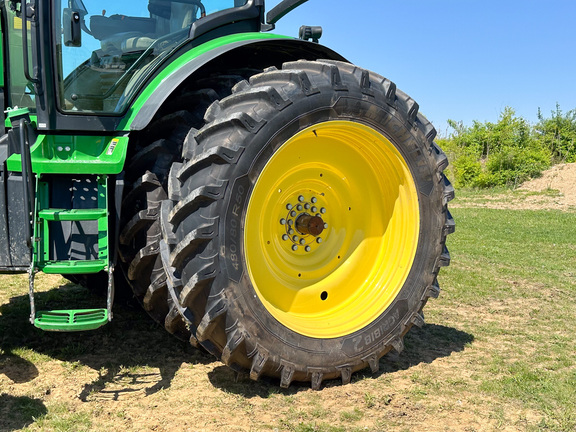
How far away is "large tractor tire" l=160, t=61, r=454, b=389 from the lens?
9.39ft

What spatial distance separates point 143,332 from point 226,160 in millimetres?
1888

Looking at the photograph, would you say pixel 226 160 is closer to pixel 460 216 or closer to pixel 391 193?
pixel 391 193

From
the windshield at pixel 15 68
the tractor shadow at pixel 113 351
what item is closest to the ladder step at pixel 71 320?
the tractor shadow at pixel 113 351

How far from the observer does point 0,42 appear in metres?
3.47

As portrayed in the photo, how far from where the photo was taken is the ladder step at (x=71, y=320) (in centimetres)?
285

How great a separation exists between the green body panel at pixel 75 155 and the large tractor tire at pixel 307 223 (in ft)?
1.18

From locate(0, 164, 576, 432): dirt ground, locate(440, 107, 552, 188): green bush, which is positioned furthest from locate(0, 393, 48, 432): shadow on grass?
locate(440, 107, 552, 188): green bush

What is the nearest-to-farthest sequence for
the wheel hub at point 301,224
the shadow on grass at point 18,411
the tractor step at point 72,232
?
1. the shadow on grass at point 18,411
2. the tractor step at point 72,232
3. the wheel hub at point 301,224

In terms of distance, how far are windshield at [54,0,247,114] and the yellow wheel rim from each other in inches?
38.6

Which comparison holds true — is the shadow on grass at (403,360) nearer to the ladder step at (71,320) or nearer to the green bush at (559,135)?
the ladder step at (71,320)

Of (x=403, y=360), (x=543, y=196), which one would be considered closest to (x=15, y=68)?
(x=403, y=360)

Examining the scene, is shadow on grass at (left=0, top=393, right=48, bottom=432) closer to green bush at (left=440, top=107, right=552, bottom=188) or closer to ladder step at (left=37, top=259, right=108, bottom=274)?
ladder step at (left=37, top=259, right=108, bottom=274)

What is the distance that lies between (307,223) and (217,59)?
3.83 ft

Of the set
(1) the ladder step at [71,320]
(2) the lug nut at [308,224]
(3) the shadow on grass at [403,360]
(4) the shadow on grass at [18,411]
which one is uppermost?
(2) the lug nut at [308,224]
